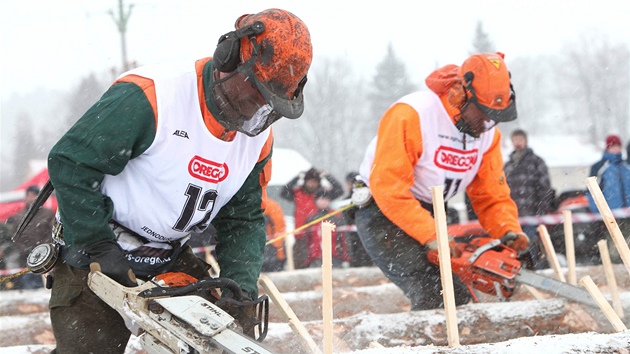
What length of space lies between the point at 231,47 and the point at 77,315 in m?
1.31

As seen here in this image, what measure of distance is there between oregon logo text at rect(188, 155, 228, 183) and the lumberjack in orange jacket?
1857 mm

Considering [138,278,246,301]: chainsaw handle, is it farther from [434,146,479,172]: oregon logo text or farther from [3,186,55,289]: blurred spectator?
[3,186,55,289]: blurred spectator

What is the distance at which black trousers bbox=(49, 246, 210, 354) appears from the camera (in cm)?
312

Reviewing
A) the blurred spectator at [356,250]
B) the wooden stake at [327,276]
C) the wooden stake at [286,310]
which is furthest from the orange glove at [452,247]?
the blurred spectator at [356,250]

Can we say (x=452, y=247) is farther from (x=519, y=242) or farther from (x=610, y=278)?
(x=610, y=278)

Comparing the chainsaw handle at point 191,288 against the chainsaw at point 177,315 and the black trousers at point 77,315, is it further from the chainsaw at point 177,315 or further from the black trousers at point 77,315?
the black trousers at point 77,315

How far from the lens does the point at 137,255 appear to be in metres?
3.31

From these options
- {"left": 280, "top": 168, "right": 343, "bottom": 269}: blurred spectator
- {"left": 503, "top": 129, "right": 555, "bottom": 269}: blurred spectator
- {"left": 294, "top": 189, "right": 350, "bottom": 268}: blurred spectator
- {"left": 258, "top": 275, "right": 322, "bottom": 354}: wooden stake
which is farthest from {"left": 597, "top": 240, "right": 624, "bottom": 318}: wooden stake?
{"left": 280, "top": 168, "right": 343, "bottom": 269}: blurred spectator

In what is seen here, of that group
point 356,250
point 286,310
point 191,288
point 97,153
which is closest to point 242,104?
point 97,153

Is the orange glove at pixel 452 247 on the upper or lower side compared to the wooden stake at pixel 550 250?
upper

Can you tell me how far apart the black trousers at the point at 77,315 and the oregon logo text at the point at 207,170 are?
2.05 ft

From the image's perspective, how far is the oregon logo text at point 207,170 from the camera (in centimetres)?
316

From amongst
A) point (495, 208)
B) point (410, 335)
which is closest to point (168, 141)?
point (410, 335)

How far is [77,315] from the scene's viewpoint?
3139 millimetres
